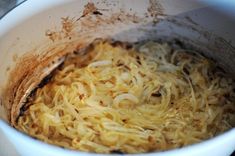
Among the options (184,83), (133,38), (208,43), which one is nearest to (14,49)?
(133,38)

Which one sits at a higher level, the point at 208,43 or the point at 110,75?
the point at 208,43

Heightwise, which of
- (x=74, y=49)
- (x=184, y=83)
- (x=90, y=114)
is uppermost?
(x=74, y=49)

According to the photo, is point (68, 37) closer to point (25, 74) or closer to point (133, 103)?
point (25, 74)

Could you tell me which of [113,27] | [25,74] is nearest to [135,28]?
[113,27]

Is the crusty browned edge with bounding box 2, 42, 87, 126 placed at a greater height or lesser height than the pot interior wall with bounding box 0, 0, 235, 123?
lesser

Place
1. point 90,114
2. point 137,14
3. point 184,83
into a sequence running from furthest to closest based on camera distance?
point 137,14
point 184,83
point 90,114

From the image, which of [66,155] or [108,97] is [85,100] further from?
[66,155]

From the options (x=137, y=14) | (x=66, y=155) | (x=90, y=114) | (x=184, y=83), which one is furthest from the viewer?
(x=137, y=14)
